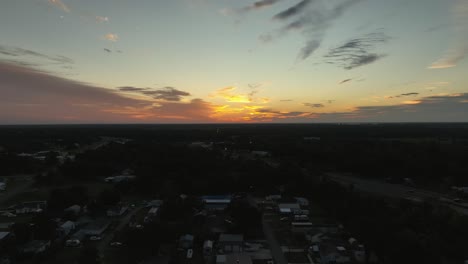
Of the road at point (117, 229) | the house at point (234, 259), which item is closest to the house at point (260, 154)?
the road at point (117, 229)

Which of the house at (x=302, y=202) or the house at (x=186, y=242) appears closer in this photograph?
the house at (x=186, y=242)

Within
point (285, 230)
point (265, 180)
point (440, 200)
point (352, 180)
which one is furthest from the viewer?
point (352, 180)

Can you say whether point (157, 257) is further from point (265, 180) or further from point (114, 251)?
point (265, 180)

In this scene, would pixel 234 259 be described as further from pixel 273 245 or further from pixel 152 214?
pixel 152 214

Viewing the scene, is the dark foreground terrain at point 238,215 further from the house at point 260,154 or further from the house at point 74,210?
the house at point 260,154

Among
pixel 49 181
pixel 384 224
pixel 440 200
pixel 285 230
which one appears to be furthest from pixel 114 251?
pixel 440 200

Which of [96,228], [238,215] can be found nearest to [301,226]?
[238,215]
